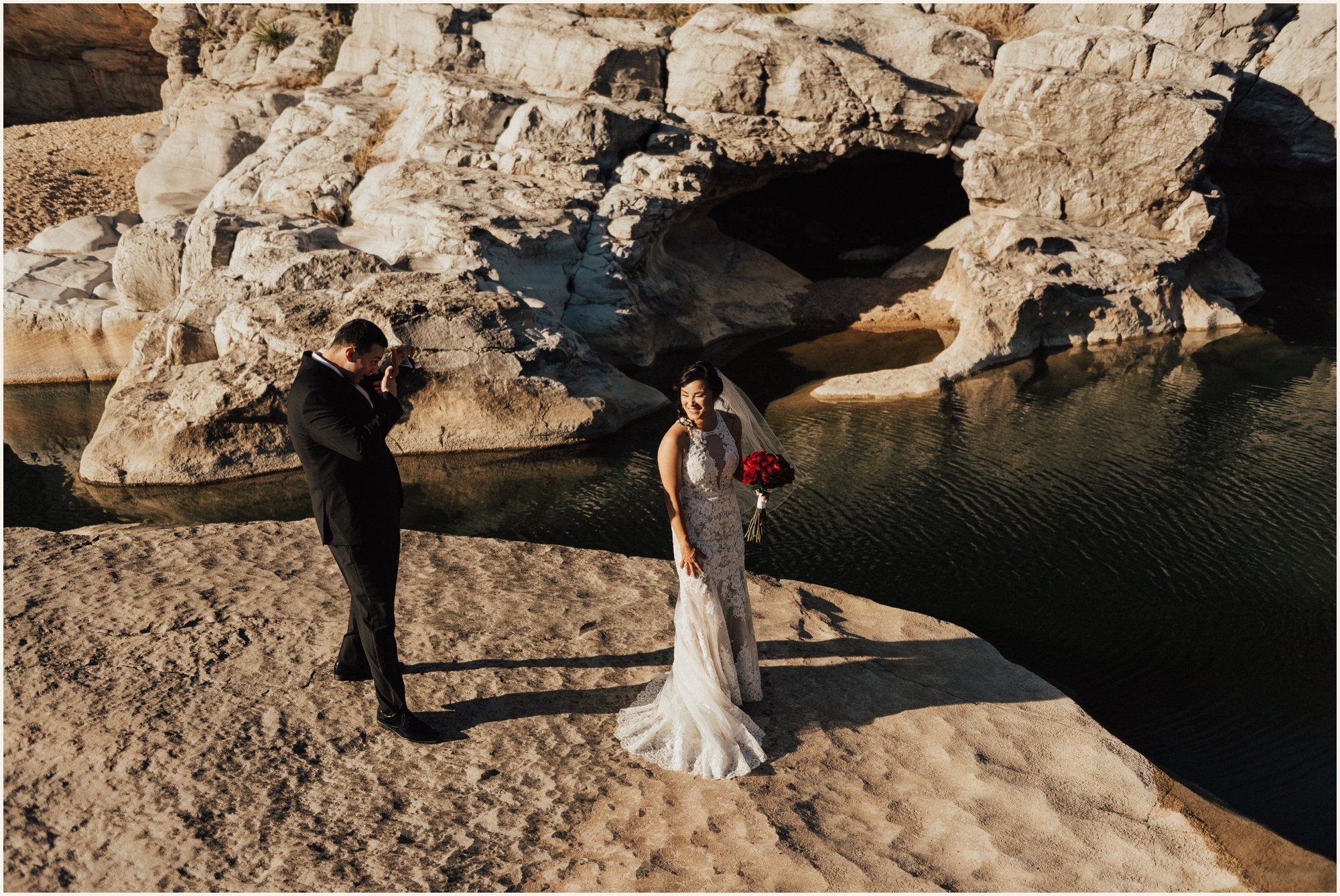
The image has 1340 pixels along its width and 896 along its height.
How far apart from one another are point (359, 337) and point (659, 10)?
1739 centimetres

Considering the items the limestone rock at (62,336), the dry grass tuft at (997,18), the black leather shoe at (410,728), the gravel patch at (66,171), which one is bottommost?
the limestone rock at (62,336)

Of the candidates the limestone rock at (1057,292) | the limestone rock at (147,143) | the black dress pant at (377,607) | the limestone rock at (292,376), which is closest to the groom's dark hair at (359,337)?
the black dress pant at (377,607)

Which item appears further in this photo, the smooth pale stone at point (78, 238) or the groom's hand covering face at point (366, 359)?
the smooth pale stone at point (78, 238)

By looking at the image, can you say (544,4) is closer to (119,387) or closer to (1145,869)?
(119,387)

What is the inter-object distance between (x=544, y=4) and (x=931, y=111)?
792cm

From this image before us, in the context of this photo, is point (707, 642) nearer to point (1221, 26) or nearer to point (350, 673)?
point (350, 673)

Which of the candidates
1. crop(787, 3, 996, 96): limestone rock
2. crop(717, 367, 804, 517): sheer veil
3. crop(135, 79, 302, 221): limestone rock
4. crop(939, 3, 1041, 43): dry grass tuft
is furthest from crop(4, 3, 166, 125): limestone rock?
crop(717, 367, 804, 517): sheer veil

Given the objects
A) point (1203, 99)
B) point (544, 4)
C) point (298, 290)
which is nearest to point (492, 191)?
point (298, 290)

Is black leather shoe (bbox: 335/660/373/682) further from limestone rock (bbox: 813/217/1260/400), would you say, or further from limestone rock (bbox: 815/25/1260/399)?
limestone rock (bbox: 815/25/1260/399)

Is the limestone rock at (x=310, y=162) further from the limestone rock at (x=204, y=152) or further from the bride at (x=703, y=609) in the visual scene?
the bride at (x=703, y=609)

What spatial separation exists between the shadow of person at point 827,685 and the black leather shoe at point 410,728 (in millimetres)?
211

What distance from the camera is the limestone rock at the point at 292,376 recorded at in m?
11.4

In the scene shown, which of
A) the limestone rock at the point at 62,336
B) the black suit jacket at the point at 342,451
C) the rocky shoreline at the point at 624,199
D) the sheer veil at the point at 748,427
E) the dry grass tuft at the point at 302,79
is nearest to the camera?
the black suit jacket at the point at 342,451

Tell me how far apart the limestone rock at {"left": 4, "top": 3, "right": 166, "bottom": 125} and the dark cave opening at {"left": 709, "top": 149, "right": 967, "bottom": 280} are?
21591 mm
